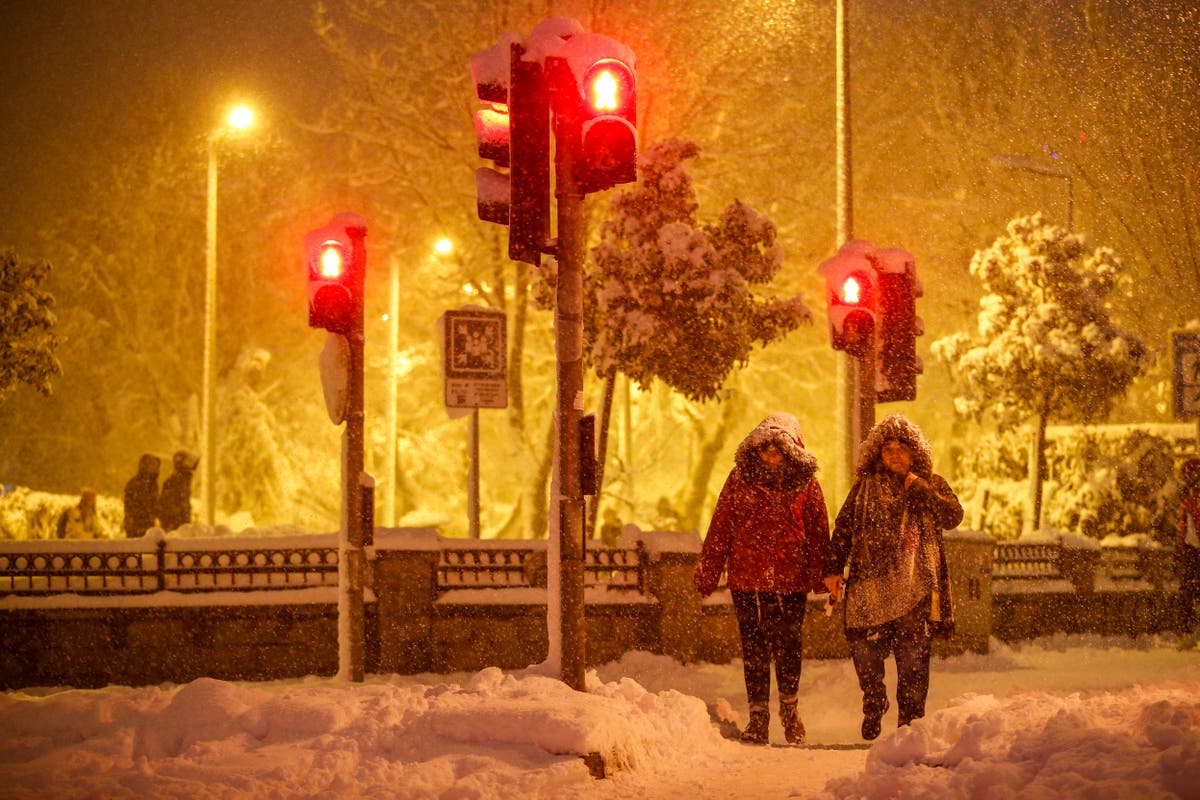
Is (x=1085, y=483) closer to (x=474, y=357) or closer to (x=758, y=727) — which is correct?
(x=474, y=357)

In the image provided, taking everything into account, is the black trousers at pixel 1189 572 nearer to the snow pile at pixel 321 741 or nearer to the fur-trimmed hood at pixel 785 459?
the fur-trimmed hood at pixel 785 459

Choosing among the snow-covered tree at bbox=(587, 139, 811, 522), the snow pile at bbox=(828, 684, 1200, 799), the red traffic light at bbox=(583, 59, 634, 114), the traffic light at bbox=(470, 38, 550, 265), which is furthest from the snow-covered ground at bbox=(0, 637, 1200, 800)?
the snow-covered tree at bbox=(587, 139, 811, 522)

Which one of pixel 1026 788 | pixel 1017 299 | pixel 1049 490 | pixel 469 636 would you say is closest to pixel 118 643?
pixel 469 636

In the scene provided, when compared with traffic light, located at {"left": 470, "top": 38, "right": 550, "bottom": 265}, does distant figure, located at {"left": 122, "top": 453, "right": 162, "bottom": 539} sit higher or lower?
lower

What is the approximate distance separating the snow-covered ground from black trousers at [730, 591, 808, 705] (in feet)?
1.22

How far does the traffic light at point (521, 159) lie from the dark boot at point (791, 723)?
9.65 feet

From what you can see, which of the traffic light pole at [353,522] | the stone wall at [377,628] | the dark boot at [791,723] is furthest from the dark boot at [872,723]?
the stone wall at [377,628]

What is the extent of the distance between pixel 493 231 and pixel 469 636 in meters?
11.8

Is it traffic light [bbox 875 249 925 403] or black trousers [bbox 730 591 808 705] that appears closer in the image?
black trousers [bbox 730 591 808 705]

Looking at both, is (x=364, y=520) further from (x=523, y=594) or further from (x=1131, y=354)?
(x=1131, y=354)

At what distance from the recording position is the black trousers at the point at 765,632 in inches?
315

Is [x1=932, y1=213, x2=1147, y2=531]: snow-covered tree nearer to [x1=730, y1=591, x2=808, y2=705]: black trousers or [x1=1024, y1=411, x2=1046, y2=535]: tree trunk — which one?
[x1=1024, y1=411, x2=1046, y2=535]: tree trunk

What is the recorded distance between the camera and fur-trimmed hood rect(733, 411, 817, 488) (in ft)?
25.7

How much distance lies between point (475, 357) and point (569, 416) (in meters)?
3.83
